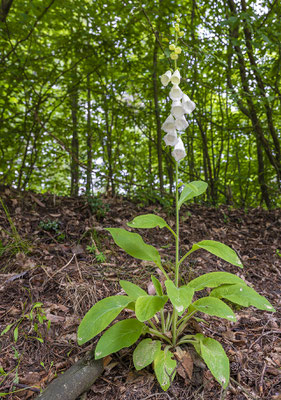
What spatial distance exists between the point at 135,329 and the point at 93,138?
430cm

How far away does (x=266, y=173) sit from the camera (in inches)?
224

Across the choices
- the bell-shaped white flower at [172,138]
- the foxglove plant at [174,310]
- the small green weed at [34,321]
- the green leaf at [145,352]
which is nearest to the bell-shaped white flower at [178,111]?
the foxglove plant at [174,310]

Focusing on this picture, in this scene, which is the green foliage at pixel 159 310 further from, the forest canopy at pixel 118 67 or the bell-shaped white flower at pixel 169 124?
→ the forest canopy at pixel 118 67

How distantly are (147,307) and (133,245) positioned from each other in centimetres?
48

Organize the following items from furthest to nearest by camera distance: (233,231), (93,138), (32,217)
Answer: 1. (93,138)
2. (233,231)
3. (32,217)

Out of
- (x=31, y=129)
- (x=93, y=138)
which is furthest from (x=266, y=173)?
(x=31, y=129)

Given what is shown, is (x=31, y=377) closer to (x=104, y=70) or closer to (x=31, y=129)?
(x=31, y=129)

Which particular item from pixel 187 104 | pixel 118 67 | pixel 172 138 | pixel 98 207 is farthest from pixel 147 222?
pixel 118 67

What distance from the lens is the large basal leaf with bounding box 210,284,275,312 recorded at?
67.1 inches

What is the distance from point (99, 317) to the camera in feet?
5.41

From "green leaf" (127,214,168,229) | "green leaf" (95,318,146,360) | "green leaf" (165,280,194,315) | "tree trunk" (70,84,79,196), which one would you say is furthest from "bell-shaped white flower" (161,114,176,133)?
"tree trunk" (70,84,79,196)

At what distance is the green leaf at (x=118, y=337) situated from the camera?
5.16 feet

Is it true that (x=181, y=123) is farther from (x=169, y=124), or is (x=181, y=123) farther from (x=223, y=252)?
(x=223, y=252)

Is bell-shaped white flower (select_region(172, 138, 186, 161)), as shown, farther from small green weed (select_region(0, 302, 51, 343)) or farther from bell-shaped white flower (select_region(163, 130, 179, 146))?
small green weed (select_region(0, 302, 51, 343))
